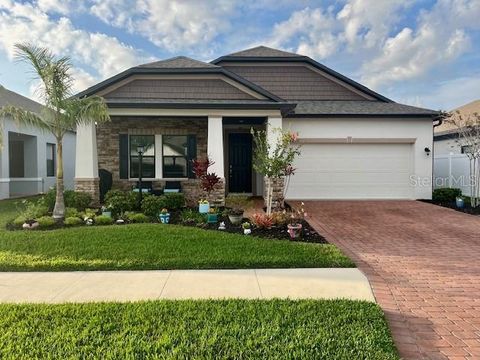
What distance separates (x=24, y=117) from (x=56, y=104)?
85cm

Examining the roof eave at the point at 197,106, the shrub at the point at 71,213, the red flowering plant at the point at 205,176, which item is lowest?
the shrub at the point at 71,213

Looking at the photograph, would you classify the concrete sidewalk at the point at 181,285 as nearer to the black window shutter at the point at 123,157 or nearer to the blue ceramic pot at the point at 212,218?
the blue ceramic pot at the point at 212,218

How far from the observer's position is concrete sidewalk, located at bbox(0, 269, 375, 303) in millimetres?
4523

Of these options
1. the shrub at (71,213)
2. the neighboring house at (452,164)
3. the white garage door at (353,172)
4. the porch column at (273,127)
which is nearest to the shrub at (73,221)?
the shrub at (71,213)

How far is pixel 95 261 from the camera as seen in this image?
19.4 ft

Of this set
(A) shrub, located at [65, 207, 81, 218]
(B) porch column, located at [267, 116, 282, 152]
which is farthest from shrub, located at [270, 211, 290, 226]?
(A) shrub, located at [65, 207, 81, 218]

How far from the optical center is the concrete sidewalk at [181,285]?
4523mm

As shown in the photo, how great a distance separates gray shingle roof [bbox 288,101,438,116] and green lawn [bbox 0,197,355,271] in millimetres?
8490

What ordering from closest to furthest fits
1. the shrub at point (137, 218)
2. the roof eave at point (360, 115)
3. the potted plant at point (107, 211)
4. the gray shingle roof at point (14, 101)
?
the shrub at point (137, 218) < the potted plant at point (107, 211) < the roof eave at point (360, 115) < the gray shingle roof at point (14, 101)

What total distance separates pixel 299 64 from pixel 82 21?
32.9ft

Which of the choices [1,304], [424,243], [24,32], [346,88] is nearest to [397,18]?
[346,88]

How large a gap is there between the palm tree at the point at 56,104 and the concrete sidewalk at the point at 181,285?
418 centimetres

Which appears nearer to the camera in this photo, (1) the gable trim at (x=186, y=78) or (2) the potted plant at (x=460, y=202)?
(1) the gable trim at (x=186, y=78)

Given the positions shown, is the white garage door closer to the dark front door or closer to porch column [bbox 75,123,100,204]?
the dark front door
